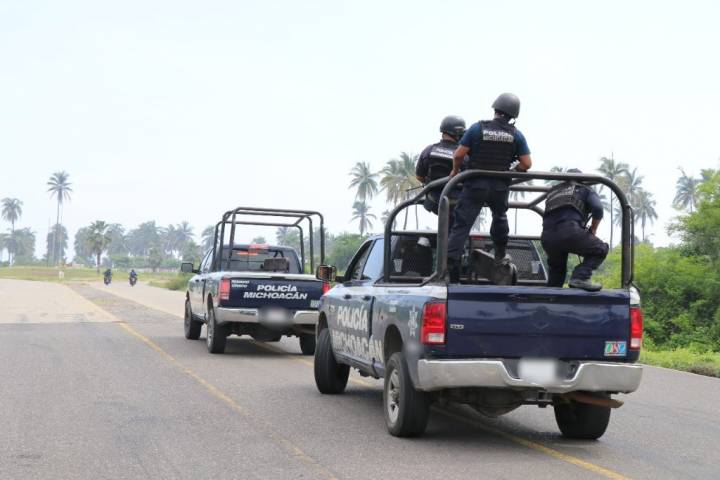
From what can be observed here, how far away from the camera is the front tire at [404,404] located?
817cm

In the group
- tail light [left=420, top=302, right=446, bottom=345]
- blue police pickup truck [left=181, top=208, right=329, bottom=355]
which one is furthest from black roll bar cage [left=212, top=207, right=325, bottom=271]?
tail light [left=420, top=302, right=446, bottom=345]

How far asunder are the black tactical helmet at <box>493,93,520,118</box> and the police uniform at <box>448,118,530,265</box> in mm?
99

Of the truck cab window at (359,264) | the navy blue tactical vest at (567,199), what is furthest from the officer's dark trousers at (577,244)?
the truck cab window at (359,264)

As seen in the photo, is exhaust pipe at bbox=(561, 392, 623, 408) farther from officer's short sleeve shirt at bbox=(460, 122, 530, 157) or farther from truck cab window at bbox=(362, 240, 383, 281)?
truck cab window at bbox=(362, 240, 383, 281)

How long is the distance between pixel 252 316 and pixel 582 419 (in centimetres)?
808

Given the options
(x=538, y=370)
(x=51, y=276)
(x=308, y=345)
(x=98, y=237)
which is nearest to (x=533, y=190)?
(x=538, y=370)

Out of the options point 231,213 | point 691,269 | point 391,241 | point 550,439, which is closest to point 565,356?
point 550,439

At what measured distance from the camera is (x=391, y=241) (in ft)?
32.3

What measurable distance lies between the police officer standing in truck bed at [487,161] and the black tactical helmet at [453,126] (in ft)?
5.31

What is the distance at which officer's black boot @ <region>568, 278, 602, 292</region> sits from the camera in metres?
8.00

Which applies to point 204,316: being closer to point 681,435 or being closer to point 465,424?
point 465,424

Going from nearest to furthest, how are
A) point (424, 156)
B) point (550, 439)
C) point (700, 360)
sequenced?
point (550, 439) < point (424, 156) < point (700, 360)

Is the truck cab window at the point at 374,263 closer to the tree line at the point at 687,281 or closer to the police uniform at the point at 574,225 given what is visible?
the police uniform at the point at 574,225

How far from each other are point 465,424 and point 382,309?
4.91ft
